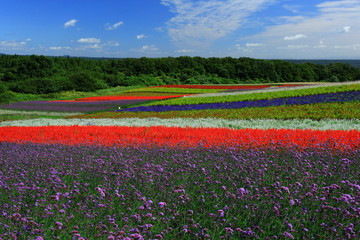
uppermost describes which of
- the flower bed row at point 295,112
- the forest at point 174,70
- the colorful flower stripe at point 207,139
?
the forest at point 174,70

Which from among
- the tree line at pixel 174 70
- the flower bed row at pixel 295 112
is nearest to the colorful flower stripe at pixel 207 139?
the flower bed row at pixel 295 112

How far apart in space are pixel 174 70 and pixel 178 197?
78272mm

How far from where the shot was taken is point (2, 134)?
48.4ft

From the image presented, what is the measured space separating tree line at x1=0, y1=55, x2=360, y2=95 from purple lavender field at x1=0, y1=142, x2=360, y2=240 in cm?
6094

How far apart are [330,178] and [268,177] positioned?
105 centimetres

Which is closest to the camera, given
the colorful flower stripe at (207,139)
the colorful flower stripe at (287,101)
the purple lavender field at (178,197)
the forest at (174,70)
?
the purple lavender field at (178,197)

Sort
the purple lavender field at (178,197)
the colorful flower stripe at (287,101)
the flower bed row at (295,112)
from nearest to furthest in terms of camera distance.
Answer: the purple lavender field at (178,197), the flower bed row at (295,112), the colorful flower stripe at (287,101)

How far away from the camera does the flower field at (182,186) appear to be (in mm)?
4246

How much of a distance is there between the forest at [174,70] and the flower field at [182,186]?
5733 cm

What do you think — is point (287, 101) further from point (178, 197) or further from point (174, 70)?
point (174, 70)

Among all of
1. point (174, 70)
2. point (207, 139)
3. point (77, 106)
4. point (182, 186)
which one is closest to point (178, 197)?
point (182, 186)

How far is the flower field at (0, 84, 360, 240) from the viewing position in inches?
167

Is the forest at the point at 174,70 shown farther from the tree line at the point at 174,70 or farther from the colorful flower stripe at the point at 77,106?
the colorful flower stripe at the point at 77,106

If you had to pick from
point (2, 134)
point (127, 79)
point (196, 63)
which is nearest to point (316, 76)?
point (196, 63)
